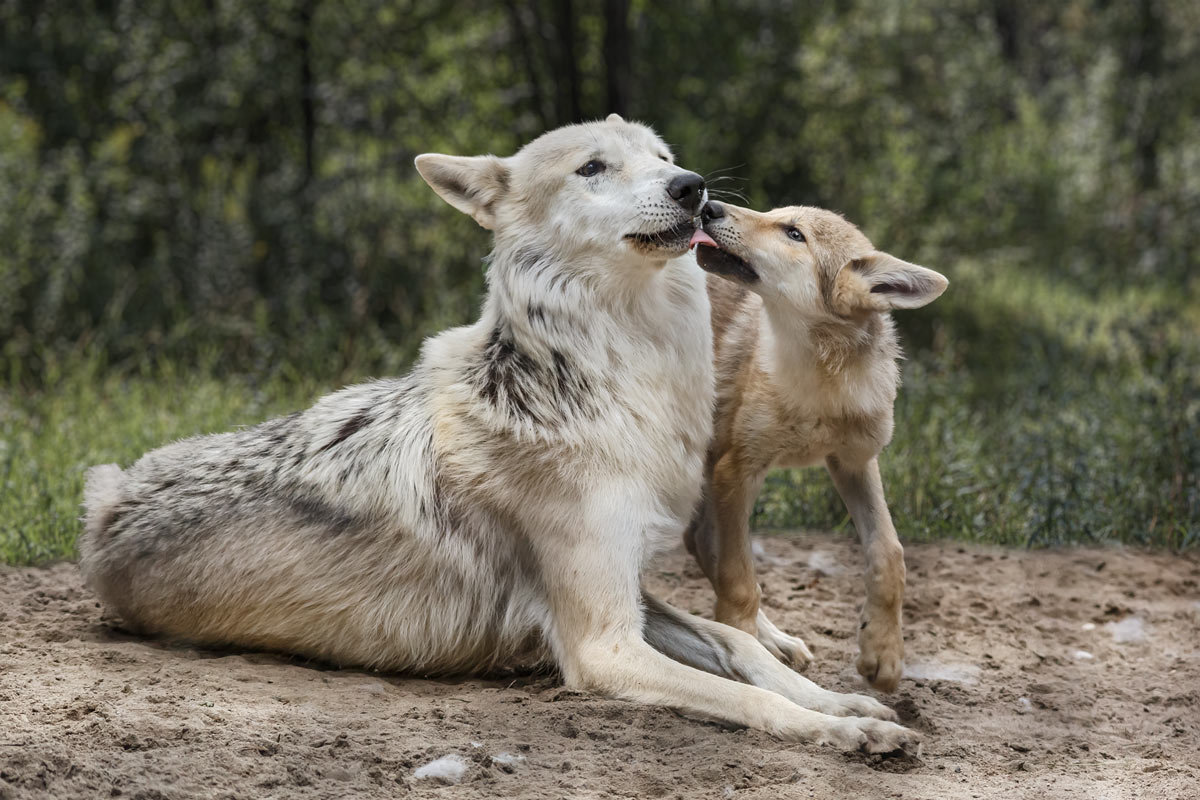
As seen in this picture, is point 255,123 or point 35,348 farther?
point 255,123

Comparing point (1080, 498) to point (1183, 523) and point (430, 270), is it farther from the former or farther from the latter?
point (430, 270)

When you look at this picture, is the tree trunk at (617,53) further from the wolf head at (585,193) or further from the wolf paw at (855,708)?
the wolf paw at (855,708)

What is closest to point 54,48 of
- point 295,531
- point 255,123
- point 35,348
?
point 255,123

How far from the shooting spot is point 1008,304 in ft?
36.2

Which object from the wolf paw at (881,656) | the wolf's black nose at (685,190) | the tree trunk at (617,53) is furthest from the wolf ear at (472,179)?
the tree trunk at (617,53)

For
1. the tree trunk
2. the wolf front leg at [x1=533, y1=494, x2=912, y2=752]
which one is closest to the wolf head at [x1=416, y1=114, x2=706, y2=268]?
the wolf front leg at [x1=533, y1=494, x2=912, y2=752]

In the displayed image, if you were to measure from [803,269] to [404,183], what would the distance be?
22.3ft

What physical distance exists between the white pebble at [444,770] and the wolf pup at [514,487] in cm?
62

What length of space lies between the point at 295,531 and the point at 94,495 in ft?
2.84

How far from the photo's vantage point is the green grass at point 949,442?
5.89 m

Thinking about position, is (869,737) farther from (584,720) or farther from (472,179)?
(472,179)

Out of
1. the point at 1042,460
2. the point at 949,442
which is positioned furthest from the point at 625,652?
the point at 1042,460

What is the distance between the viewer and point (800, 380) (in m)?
4.41

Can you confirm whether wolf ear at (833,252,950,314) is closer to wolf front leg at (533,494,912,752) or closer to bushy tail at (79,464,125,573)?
→ wolf front leg at (533,494,912,752)
